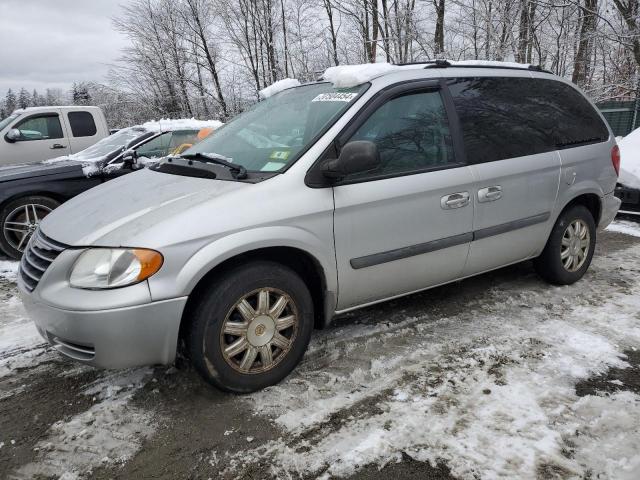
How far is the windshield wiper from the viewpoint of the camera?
2.72m

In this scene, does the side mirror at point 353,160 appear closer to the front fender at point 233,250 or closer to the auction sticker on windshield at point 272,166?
the auction sticker on windshield at point 272,166

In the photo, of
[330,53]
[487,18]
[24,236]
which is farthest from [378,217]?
[330,53]

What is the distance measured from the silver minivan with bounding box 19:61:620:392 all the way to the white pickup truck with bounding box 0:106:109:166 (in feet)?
24.3

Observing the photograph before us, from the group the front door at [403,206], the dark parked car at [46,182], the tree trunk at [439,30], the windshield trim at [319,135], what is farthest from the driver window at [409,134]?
the tree trunk at [439,30]

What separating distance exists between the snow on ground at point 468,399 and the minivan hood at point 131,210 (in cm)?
111

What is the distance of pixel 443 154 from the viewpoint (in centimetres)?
319

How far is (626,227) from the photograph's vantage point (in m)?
6.24

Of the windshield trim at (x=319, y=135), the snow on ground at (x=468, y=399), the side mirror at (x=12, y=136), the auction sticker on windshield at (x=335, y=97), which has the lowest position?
the snow on ground at (x=468, y=399)

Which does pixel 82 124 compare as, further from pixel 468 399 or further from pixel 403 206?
pixel 468 399

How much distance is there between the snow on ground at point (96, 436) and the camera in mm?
2182

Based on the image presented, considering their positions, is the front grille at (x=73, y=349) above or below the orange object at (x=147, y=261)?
below

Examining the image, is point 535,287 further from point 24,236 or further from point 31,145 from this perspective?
point 31,145

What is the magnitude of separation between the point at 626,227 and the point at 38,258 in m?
6.62

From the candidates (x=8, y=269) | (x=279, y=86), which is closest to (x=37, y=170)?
(x=8, y=269)
